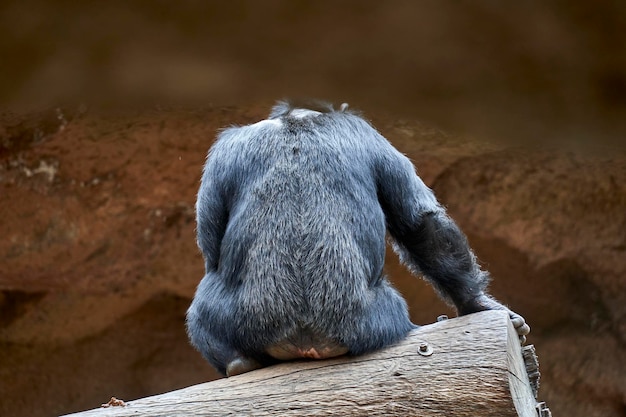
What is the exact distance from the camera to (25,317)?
661 cm

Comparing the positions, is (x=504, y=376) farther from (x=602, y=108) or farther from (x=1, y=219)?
(x=1, y=219)

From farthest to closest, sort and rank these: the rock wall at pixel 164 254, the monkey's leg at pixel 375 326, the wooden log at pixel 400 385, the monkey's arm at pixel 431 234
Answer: the rock wall at pixel 164 254
the monkey's arm at pixel 431 234
the monkey's leg at pixel 375 326
the wooden log at pixel 400 385

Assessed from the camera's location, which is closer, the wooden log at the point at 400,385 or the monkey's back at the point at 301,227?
the wooden log at the point at 400,385

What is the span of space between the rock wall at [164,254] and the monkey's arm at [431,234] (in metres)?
1.99

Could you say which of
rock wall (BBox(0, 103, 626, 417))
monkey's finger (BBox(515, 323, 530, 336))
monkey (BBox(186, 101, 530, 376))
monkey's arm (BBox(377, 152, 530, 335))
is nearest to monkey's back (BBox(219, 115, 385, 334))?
monkey (BBox(186, 101, 530, 376))

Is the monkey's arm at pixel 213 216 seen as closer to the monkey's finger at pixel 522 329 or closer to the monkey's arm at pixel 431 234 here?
the monkey's arm at pixel 431 234

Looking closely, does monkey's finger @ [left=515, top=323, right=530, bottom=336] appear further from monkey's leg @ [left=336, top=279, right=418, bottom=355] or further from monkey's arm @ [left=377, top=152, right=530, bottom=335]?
monkey's leg @ [left=336, top=279, right=418, bottom=355]

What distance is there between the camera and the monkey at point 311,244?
3.20 m

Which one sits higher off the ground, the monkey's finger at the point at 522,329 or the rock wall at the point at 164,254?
the rock wall at the point at 164,254

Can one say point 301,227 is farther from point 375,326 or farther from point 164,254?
point 164,254

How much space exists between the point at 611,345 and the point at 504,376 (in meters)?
4.18

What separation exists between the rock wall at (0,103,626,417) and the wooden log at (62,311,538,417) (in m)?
2.74

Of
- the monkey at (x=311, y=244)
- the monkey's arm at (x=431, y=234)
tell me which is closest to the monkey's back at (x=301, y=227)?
the monkey at (x=311, y=244)

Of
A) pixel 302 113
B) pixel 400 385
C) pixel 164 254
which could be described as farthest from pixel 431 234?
pixel 164 254
